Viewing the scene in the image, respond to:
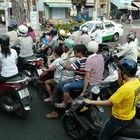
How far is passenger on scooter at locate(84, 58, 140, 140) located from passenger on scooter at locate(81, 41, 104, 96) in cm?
144

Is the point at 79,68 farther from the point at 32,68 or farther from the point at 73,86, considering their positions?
the point at 32,68

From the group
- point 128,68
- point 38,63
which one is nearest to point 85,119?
point 128,68

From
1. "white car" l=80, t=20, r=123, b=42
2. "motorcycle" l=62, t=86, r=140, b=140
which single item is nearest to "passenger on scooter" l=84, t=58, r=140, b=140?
"motorcycle" l=62, t=86, r=140, b=140

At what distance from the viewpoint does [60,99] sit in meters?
6.13

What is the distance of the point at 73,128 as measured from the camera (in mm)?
5258

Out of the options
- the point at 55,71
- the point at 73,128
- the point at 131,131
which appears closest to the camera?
the point at 131,131

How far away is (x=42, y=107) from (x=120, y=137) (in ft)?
9.69

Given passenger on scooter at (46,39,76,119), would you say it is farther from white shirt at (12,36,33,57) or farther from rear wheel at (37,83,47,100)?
white shirt at (12,36,33,57)

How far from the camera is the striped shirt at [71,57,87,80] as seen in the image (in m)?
5.58

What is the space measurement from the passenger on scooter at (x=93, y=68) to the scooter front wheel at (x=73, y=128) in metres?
0.49

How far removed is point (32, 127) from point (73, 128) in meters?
0.89

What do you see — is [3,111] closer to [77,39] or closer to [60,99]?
[60,99]

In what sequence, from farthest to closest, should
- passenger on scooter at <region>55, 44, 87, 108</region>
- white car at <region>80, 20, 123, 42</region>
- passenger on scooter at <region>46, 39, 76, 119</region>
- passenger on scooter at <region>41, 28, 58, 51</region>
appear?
white car at <region>80, 20, 123, 42</region>, passenger on scooter at <region>41, 28, 58, 51</region>, passenger on scooter at <region>46, 39, 76, 119</region>, passenger on scooter at <region>55, 44, 87, 108</region>

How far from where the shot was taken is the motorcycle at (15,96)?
5844mm
